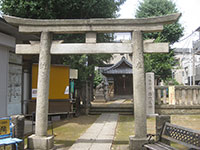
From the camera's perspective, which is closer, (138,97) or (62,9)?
(138,97)

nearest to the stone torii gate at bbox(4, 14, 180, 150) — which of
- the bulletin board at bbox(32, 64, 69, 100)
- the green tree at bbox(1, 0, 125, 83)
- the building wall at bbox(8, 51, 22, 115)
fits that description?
the building wall at bbox(8, 51, 22, 115)

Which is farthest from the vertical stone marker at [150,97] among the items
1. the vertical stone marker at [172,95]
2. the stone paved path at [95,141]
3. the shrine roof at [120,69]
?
the shrine roof at [120,69]

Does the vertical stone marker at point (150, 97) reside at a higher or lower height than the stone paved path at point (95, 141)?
higher

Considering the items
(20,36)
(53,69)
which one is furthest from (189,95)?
(20,36)

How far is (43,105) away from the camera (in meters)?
6.30

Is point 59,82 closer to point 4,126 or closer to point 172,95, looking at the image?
point 4,126

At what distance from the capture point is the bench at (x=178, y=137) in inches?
173

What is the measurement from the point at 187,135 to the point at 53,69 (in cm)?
941

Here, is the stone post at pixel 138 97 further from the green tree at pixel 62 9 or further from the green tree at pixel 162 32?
the green tree at pixel 162 32

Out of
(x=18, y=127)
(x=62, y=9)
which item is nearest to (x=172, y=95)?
(x=62, y=9)

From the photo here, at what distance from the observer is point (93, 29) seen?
21.2 ft

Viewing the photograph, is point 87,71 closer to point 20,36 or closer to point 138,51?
point 20,36

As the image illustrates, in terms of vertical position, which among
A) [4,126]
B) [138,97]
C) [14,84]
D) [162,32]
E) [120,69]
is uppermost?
[162,32]

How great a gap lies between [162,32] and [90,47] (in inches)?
762
